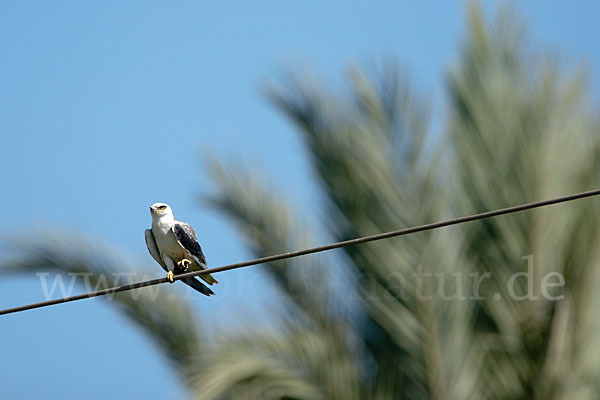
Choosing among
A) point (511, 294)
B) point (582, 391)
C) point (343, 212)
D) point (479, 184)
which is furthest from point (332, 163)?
point (582, 391)

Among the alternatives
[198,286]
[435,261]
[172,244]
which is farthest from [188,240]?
[435,261]

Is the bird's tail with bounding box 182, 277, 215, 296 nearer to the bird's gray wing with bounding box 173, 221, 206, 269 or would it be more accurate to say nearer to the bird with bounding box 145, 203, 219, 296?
the bird with bounding box 145, 203, 219, 296

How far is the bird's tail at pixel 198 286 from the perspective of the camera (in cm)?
925

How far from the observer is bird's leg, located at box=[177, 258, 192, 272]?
9734 mm

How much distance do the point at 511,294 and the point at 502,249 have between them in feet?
1.33

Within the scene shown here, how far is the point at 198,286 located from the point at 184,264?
0.47 meters

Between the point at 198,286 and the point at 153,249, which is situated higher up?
the point at 153,249

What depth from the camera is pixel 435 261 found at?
31.2ft

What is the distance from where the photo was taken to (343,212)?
9883 mm

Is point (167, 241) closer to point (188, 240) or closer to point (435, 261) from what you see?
point (188, 240)

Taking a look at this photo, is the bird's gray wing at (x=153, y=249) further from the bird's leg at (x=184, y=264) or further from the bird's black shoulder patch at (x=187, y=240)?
the bird's black shoulder patch at (x=187, y=240)

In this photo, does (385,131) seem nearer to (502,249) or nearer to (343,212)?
(343,212)

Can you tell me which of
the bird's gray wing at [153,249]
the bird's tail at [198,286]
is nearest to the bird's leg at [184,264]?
the bird's gray wing at [153,249]

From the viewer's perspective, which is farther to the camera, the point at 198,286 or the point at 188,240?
the point at 188,240
